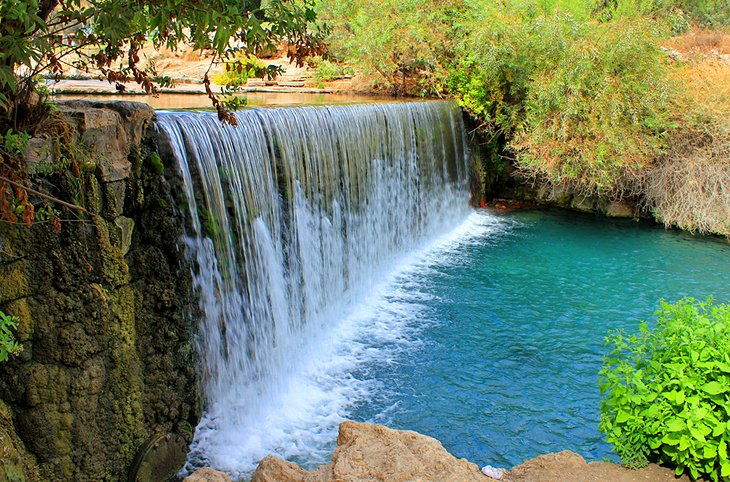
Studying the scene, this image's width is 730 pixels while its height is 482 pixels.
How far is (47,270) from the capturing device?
4008 mm

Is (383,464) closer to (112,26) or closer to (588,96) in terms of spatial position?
(112,26)

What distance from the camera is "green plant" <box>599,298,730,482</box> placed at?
3.90m

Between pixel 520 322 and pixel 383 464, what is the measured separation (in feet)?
15.1


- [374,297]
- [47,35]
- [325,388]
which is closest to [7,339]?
[47,35]

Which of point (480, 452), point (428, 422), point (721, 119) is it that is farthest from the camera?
point (721, 119)

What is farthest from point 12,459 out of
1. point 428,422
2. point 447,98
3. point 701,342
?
point 447,98

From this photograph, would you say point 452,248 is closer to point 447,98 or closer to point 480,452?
point 447,98

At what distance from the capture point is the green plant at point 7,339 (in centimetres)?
369

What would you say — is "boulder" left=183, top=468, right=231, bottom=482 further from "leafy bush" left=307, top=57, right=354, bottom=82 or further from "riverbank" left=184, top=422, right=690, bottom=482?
"leafy bush" left=307, top=57, right=354, bottom=82

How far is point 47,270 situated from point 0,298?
12.6 inches

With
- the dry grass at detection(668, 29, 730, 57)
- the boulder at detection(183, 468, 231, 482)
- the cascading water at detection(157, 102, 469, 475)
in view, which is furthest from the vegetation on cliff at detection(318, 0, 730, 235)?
the boulder at detection(183, 468, 231, 482)

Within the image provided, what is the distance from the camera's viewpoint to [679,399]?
3953 mm

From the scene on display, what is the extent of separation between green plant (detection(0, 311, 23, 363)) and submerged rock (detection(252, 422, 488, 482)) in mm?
1724

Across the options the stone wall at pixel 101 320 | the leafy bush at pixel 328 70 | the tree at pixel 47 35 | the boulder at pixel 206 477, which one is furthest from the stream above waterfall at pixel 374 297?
the leafy bush at pixel 328 70
